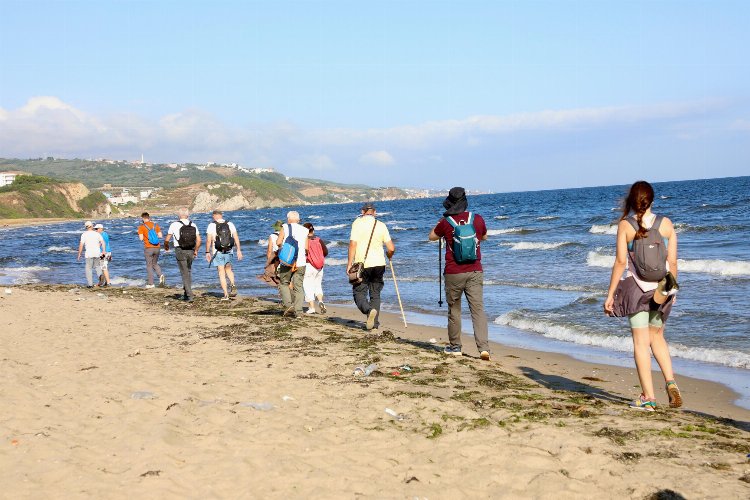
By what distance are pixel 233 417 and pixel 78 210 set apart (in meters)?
137

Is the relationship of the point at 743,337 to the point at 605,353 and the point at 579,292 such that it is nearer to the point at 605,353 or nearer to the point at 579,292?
the point at 605,353

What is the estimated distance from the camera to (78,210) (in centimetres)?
13012

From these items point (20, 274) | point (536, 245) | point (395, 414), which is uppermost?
point (395, 414)

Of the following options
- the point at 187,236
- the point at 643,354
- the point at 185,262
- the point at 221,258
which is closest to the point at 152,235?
the point at 185,262

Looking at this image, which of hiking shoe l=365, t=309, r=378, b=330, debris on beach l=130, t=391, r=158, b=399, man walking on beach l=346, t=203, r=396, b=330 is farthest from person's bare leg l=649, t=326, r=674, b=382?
hiking shoe l=365, t=309, r=378, b=330

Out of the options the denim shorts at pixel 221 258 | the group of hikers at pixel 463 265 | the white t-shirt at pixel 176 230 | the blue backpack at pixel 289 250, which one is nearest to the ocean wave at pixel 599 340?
the group of hikers at pixel 463 265

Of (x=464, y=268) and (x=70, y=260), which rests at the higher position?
(x=464, y=268)

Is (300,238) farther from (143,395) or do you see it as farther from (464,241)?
(143,395)

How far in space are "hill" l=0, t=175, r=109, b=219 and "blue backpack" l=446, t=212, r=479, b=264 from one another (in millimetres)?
117239

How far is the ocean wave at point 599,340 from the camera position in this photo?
8.19 m

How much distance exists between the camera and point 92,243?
1741 cm

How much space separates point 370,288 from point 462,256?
239 cm

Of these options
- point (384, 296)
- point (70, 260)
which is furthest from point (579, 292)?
point (70, 260)

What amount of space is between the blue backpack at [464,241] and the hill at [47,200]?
385 feet
